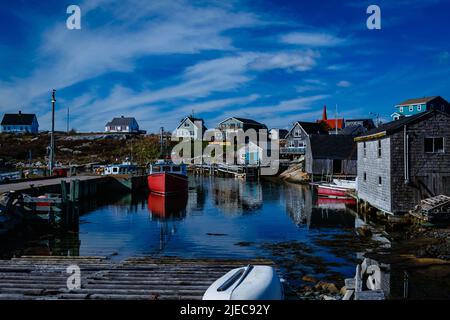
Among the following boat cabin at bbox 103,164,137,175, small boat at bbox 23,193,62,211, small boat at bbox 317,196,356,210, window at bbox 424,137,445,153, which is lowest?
small boat at bbox 317,196,356,210

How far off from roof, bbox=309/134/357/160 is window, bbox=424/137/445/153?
29.8 meters

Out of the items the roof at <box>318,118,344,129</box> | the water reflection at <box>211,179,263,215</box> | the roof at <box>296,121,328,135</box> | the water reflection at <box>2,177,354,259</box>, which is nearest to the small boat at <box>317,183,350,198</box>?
the water reflection at <box>2,177,354,259</box>

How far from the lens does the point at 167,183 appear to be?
4319cm

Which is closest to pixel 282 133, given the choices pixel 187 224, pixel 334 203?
pixel 334 203

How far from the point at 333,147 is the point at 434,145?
32698 mm

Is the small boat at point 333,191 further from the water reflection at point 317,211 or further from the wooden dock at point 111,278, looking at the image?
the wooden dock at point 111,278

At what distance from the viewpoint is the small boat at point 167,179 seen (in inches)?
1705

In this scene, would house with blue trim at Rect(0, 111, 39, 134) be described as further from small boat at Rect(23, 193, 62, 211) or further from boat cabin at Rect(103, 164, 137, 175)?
small boat at Rect(23, 193, 62, 211)

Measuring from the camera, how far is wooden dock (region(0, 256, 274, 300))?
9055 mm

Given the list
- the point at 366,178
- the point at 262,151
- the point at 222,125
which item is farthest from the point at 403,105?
the point at 366,178

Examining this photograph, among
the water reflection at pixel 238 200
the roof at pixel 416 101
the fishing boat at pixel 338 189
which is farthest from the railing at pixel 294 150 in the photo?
the fishing boat at pixel 338 189

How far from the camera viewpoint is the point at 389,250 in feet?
61.8
